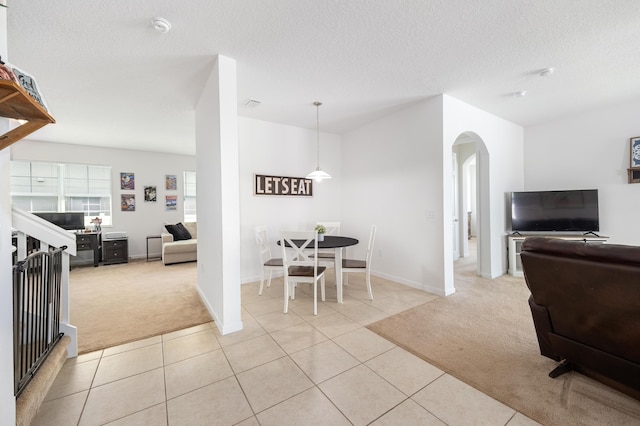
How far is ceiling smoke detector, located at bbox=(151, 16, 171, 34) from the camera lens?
1933 mm

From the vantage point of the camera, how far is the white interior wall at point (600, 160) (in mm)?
3777

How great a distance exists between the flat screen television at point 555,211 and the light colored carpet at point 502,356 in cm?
148

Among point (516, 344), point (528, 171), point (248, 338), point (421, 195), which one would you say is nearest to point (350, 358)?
point (248, 338)

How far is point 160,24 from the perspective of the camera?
196 centimetres

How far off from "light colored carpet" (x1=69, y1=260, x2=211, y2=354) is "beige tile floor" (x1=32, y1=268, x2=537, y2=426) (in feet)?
0.83

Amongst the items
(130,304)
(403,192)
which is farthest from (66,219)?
(403,192)

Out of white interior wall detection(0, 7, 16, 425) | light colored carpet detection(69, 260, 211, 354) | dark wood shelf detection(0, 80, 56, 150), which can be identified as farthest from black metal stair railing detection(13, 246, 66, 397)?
dark wood shelf detection(0, 80, 56, 150)

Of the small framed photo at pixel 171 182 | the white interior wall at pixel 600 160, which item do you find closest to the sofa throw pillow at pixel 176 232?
the small framed photo at pixel 171 182

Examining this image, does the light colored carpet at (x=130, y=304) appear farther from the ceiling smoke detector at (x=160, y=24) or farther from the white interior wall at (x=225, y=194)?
the ceiling smoke detector at (x=160, y=24)

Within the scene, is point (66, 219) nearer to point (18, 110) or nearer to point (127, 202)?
point (127, 202)

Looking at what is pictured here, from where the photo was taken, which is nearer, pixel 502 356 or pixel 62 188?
pixel 502 356

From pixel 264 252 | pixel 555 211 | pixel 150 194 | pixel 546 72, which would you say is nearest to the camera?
pixel 546 72

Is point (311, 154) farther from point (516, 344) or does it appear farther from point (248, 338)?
point (516, 344)

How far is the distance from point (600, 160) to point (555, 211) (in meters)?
0.98
